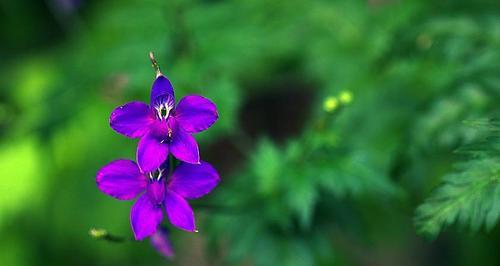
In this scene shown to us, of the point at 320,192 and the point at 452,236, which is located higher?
the point at 452,236

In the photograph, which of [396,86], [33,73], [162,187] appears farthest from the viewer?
[33,73]

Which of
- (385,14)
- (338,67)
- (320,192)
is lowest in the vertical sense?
(320,192)

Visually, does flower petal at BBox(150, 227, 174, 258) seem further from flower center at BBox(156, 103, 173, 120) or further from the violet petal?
flower center at BBox(156, 103, 173, 120)

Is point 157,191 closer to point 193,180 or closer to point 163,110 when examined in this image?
point 193,180

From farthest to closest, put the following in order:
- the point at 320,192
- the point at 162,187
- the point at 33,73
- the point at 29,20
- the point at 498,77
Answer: the point at 29,20, the point at 33,73, the point at 320,192, the point at 498,77, the point at 162,187

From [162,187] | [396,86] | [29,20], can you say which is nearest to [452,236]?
[396,86]

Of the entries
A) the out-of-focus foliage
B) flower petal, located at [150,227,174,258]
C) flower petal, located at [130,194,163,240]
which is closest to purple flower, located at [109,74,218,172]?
flower petal, located at [130,194,163,240]

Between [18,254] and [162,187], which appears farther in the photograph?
[18,254]

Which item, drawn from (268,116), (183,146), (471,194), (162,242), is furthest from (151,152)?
(268,116)

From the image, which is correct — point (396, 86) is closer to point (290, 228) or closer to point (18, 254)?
point (290, 228)
